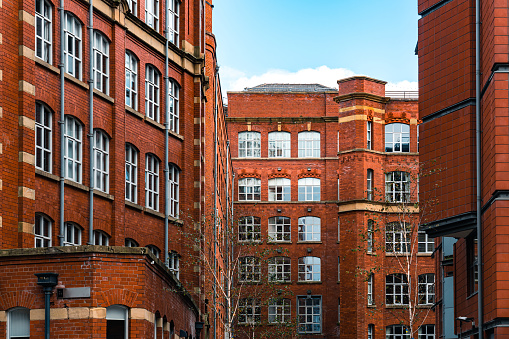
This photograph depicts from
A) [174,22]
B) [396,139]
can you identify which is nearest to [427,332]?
[396,139]

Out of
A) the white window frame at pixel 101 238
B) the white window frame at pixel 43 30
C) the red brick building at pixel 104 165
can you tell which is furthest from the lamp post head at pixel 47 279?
the white window frame at pixel 101 238

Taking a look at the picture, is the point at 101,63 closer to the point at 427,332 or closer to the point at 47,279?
the point at 47,279

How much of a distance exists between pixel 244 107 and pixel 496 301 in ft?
156

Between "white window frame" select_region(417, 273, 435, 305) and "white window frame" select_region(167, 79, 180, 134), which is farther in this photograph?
"white window frame" select_region(417, 273, 435, 305)

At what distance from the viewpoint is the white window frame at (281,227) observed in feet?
226

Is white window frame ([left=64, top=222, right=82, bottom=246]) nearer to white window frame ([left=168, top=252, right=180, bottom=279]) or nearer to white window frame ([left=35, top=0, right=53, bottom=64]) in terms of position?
white window frame ([left=35, top=0, right=53, bottom=64])

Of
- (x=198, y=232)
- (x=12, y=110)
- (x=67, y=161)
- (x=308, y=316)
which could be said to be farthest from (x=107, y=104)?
(x=308, y=316)

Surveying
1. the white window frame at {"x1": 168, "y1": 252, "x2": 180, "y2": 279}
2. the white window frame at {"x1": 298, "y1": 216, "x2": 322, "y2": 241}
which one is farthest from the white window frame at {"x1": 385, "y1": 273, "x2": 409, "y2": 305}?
the white window frame at {"x1": 168, "y1": 252, "x2": 180, "y2": 279}

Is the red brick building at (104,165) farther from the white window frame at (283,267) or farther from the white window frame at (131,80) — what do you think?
the white window frame at (283,267)

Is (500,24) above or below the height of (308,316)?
above

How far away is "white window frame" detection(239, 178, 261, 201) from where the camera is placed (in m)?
70.0

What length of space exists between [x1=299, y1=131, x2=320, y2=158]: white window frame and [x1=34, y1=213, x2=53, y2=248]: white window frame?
45.4 metres

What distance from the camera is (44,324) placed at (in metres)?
19.2

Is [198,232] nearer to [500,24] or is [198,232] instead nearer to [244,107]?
[500,24]
